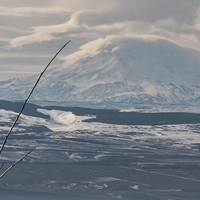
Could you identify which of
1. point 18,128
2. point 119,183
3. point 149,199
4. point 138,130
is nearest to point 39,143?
point 18,128

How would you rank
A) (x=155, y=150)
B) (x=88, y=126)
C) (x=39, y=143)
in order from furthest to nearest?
(x=88, y=126), (x=39, y=143), (x=155, y=150)

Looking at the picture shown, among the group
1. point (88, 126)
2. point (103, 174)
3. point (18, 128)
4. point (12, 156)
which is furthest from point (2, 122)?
point (103, 174)

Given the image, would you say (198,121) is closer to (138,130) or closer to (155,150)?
(138,130)

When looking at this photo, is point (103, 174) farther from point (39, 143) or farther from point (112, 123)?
point (112, 123)

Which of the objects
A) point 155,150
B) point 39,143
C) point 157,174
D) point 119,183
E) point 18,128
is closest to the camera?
point 119,183

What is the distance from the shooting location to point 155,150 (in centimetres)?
6756

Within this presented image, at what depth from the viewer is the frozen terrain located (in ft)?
139

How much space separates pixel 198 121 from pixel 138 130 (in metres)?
15.7

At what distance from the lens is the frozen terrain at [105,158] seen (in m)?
42.3

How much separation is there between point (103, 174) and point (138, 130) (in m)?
41.9

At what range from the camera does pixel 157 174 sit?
4906 cm

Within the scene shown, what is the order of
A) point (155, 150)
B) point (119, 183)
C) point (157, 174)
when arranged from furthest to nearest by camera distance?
point (155, 150) → point (157, 174) → point (119, 183)

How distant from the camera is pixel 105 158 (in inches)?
2388

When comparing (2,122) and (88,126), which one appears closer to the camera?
(2,122)
